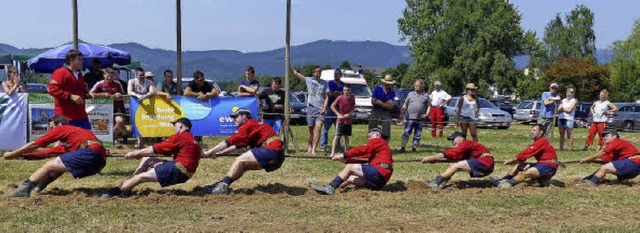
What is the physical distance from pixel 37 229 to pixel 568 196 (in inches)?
284

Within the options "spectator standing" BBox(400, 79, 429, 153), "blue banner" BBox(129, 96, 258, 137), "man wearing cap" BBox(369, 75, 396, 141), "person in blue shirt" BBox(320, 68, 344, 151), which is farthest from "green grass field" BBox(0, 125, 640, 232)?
"spectator standing" BBox(400, 79, 429, 153)

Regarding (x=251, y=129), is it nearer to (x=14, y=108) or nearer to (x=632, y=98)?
(x=14, y=108)

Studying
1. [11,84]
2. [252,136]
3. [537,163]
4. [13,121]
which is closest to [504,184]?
[537,163]

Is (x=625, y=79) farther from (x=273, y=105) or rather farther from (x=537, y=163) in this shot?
(x=537, y=163)

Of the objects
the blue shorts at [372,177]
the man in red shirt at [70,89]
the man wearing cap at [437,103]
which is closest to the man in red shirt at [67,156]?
the man in red shirt at [70,89]

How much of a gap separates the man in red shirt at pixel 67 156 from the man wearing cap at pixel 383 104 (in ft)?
24.6

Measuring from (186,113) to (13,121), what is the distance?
10.6 ft

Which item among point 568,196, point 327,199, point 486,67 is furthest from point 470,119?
point 486,67

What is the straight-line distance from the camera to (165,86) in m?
14.9

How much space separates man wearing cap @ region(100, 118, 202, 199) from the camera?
966cm

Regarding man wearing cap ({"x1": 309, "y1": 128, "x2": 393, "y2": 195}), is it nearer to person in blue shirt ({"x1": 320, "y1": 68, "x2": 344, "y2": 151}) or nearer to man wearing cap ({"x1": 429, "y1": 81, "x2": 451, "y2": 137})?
person in blue shirt ({"x1": 320, "y1": 68, "x2": 344, "y2": 151})

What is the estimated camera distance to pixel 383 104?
1598 centimetres

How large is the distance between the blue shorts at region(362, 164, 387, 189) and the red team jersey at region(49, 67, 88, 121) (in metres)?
4.41

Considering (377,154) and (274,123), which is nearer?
(377,154)
